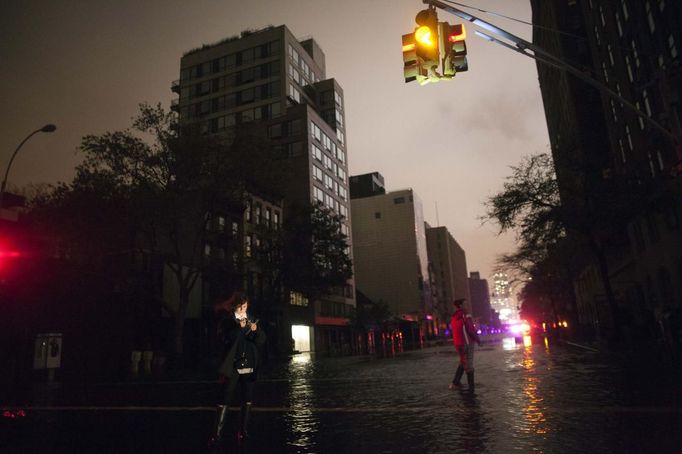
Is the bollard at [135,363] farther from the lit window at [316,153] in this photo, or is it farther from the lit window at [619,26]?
the lit window at [316,153]

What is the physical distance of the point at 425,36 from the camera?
7.57 meters

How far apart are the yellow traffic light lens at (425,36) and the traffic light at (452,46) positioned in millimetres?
248

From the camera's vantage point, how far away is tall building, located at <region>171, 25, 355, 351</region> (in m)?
61.9

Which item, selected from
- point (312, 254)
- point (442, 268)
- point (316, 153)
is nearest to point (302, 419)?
point (312, 254)

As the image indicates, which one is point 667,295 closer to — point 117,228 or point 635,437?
point 635,437

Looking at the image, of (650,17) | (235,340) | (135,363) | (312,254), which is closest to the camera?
(235,340)

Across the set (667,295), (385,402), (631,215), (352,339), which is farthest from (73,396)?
(352,339)

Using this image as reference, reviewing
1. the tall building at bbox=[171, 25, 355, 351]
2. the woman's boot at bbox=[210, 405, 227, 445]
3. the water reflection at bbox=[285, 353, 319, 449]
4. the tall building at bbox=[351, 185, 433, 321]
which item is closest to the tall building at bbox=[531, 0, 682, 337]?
the water reflection at bbox=[285, 353, 319, 449]

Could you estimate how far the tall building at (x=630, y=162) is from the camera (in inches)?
964

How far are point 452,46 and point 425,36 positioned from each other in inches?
19.1

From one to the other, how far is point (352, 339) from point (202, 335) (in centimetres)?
3155

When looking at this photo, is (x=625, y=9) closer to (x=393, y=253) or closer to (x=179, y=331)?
(x=179, y=331)

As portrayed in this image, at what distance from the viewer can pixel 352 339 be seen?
208 ft

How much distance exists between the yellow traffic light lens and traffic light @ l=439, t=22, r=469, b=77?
248 mm
